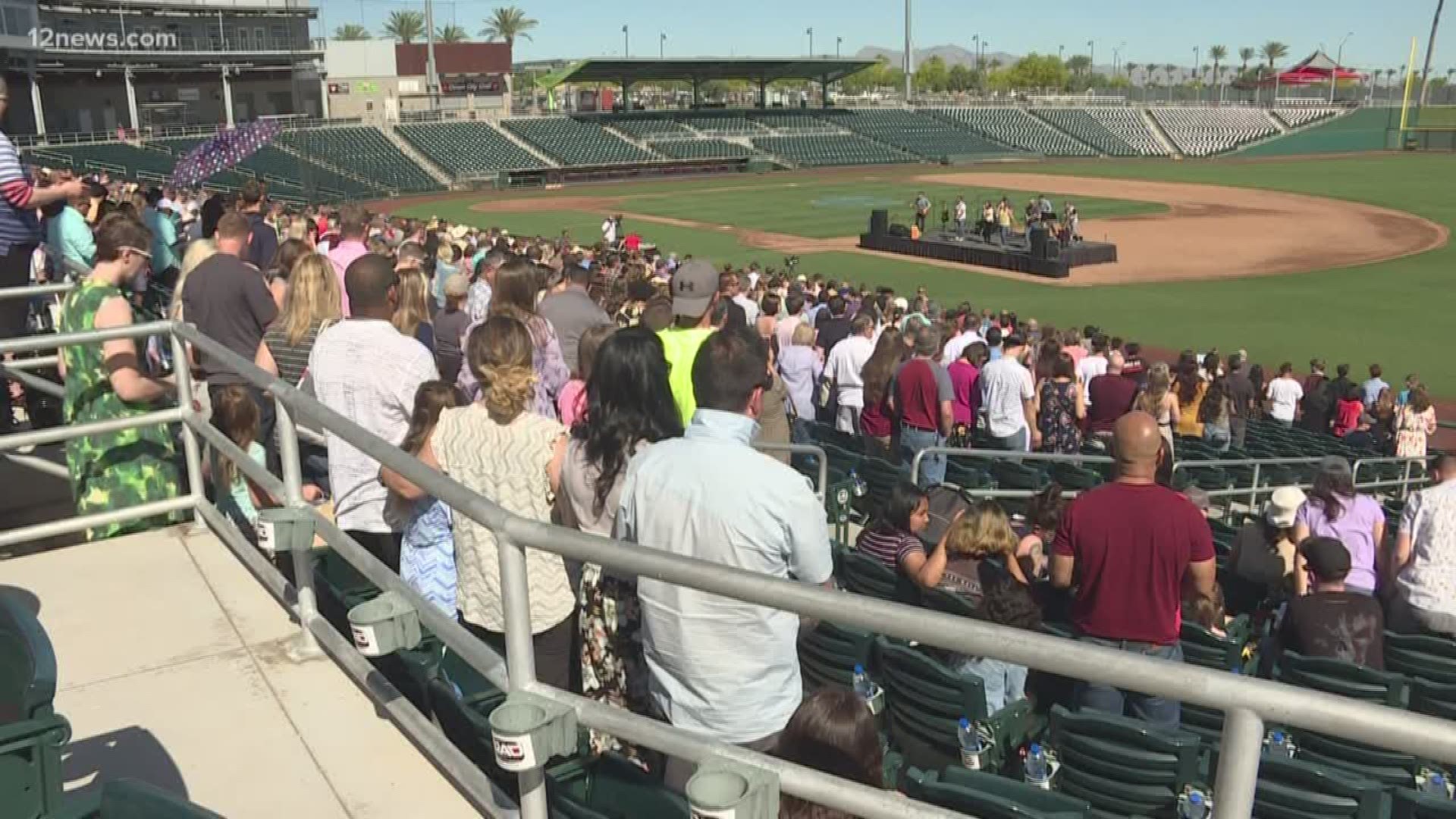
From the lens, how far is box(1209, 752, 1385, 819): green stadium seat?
13.2 ft

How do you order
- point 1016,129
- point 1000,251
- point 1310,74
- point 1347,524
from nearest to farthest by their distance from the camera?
point 1347,524 → point 1000,251 → point 1016,129 → point 1310,74

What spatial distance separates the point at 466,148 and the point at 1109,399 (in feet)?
195

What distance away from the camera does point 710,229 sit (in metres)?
41.8

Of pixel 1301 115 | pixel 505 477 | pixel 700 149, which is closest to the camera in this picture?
pixel 505 477

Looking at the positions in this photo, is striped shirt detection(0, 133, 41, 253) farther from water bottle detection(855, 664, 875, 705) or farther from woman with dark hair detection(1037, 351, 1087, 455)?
woman with dark hair detection(1037, 351, 1087, 455)

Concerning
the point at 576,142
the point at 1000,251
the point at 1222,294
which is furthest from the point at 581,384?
the point at 576,142

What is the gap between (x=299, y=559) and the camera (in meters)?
4.59

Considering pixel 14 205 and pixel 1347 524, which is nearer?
pixel 14 205

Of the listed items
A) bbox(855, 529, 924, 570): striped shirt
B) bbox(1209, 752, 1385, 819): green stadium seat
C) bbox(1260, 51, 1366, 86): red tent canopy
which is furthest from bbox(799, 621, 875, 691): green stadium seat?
bbox(1260, 51, 1366, 86): red tent canopy

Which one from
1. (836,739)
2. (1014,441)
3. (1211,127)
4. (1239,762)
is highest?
(1211,127)

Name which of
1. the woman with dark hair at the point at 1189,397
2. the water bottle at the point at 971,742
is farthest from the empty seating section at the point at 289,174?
the water bottle at the point at 971,742

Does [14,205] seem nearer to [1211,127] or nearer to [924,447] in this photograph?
[924,447]

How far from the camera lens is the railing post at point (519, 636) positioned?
112 inches

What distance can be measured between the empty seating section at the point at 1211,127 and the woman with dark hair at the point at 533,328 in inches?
3328
